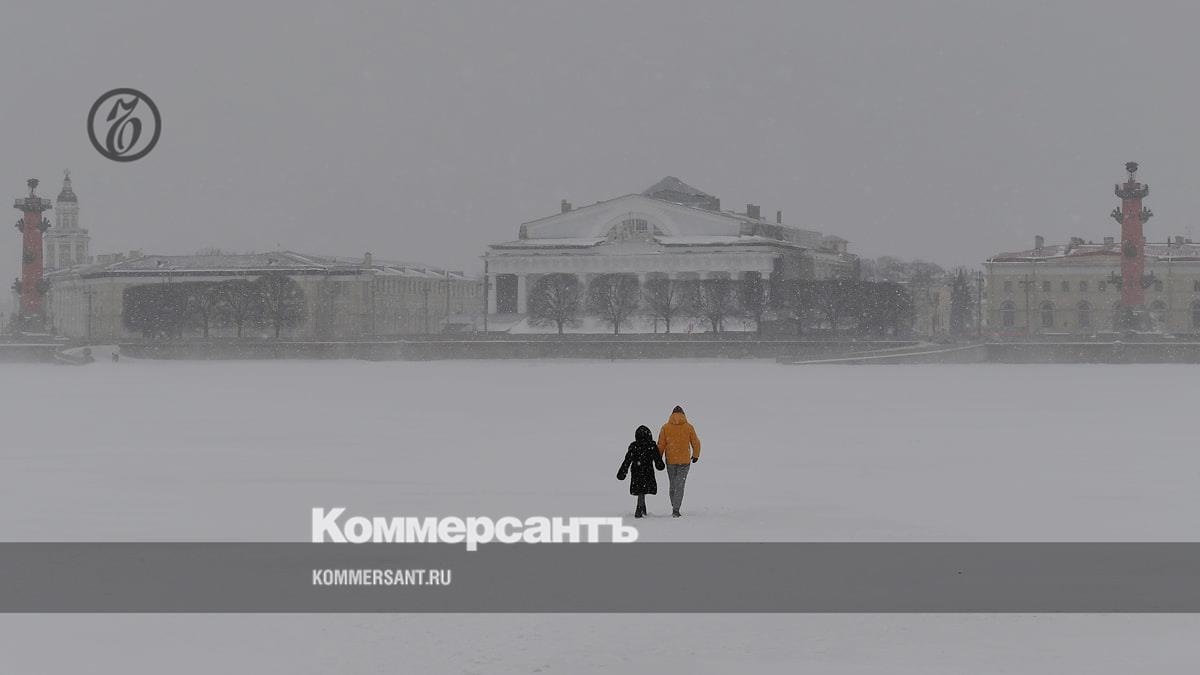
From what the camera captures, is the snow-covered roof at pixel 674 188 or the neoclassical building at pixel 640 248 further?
the snow-covered roof at pixel 674 188

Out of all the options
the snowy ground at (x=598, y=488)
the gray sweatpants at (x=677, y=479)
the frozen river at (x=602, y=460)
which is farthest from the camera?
the frozen river at (x=602, y=460)

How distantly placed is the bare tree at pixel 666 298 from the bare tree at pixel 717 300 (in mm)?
934

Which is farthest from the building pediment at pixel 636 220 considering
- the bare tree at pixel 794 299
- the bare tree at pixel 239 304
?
the bare tree at pixel 239 304

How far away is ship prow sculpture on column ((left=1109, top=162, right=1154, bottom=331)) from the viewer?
7056 centimetres

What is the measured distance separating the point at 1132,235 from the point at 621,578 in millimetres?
65487

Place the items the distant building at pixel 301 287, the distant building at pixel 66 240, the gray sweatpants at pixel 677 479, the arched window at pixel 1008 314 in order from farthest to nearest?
the distant building at pixel 66 240, the arched window at pixel 1008 314, the distant building at pixel 301 287, the gray sweatpants at pixel 677 479

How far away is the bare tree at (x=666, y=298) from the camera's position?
82.9 metres

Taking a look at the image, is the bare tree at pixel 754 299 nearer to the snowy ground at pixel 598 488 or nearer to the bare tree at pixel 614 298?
the bare tree at pixel 614 298

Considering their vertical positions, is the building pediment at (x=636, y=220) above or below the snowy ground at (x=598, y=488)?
above

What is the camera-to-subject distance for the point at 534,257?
9269 cm

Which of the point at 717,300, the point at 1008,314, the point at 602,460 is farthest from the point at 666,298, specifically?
the point at 602,460

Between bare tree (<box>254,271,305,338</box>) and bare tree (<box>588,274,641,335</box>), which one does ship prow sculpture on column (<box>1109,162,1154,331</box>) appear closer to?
bare tree (<box>588,274,641,335</box>)

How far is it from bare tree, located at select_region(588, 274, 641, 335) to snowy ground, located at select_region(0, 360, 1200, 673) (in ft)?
153
